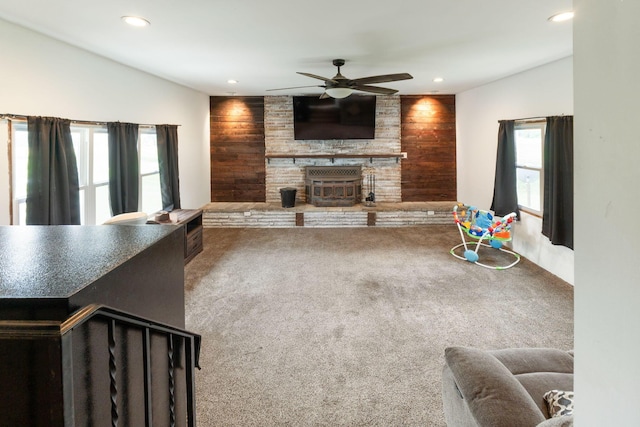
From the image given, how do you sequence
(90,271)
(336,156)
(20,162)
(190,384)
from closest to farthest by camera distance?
(90,271) < (190,384) < (20,162) < (336,156)

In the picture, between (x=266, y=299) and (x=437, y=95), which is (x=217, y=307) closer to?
(x=266, y=299)

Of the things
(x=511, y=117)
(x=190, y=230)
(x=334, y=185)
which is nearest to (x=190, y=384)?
(x=190, y=230)

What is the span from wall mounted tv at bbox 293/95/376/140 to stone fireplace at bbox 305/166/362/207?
0.68 metres

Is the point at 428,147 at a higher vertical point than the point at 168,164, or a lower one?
higher

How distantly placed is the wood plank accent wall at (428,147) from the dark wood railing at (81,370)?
7.55m

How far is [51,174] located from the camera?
3.69m

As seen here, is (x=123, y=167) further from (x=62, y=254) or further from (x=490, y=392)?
(x=490, y=392)

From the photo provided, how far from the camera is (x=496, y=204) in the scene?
6078mm

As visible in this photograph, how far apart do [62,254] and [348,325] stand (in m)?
2.51

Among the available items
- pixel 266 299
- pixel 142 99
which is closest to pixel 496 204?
pixel 266 299

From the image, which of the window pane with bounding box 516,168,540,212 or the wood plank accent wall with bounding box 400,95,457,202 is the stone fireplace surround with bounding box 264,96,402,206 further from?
the window pane with bounding box 516,168,540,212

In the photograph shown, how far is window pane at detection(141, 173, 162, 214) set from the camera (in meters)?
5.88

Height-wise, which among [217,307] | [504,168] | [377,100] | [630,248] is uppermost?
[377,100]

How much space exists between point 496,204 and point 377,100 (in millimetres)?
3491
